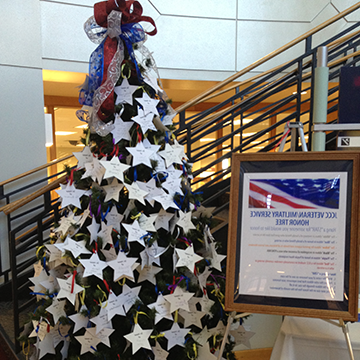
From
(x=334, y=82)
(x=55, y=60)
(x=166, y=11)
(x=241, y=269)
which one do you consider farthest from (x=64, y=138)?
(x=241, y=269)

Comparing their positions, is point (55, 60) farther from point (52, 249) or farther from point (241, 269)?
point (241, 269)

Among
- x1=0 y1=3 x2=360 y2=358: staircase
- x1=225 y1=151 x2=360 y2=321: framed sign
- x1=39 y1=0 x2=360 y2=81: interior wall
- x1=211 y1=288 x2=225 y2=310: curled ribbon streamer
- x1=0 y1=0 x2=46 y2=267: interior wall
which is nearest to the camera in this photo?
x1=225 y1=151 x2=360 y2=321: framed sign

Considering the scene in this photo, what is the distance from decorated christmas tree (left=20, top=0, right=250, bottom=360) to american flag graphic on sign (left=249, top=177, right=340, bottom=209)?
1.31ft

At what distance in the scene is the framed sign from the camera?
117cm

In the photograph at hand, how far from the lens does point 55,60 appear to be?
399 centimetres

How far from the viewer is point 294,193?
1243mm

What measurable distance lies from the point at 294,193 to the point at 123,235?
2.45ft

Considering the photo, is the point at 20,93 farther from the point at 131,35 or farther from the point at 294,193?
the point at 294,193

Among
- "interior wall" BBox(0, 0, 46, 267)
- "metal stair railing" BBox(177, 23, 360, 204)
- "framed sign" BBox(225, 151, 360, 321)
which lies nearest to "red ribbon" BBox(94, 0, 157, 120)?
"framed sign" BBox(225, 151, 360, 321)

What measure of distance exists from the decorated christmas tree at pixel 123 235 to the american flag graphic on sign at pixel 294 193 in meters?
0.40

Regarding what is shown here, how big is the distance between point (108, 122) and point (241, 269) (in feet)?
2.89

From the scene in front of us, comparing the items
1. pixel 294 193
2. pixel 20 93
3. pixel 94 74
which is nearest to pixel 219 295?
pixel 294 193

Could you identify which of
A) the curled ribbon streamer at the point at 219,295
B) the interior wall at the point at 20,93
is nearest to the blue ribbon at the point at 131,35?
the curled ribbon streamer at the point at 219,295

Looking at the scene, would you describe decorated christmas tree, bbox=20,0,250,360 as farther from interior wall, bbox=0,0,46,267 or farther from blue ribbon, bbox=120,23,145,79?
interior wall, bbox=0,0,46,267
